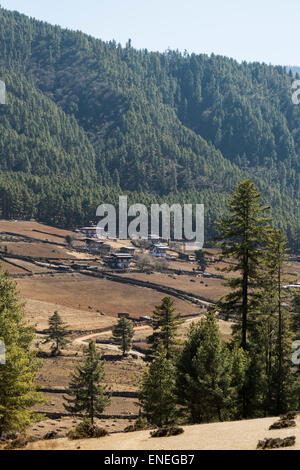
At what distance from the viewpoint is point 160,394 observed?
1236 inches

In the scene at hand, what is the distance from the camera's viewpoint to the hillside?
17.2m

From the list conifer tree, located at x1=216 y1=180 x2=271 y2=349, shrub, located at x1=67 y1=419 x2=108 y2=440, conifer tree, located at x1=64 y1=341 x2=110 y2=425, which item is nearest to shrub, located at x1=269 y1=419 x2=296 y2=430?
shrub, located at x1=67 y1=419 x2=108 y2=440

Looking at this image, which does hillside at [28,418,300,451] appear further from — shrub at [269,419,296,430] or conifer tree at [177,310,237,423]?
conifer tree at [177,310,237,423]

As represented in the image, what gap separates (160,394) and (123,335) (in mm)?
38940

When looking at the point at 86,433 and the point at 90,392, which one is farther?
the point at 90,392

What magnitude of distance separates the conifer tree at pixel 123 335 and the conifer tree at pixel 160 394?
36181mm

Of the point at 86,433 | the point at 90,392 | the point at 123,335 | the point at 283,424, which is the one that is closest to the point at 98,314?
the point at 123,335

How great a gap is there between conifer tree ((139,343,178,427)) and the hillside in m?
9.98

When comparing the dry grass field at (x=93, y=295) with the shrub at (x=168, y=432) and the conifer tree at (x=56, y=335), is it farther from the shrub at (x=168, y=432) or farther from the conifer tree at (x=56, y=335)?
the shrub at (x=168, y=432)

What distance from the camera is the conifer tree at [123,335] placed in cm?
6938

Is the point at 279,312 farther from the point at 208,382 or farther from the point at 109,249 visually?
the point at 109,249
